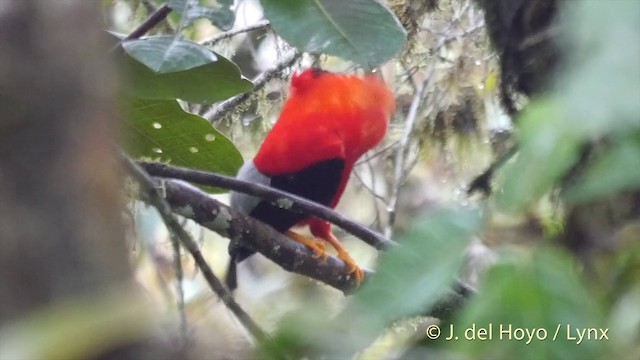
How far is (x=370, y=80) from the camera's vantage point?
2.25 m

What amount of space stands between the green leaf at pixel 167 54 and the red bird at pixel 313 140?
763mm

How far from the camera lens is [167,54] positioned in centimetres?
135

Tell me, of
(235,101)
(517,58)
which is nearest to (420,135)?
(235,101)

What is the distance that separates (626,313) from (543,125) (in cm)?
18

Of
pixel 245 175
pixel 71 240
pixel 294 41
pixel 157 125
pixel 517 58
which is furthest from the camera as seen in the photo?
pixel 245 175

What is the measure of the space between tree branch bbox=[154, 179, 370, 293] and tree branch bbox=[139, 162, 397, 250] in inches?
2.6

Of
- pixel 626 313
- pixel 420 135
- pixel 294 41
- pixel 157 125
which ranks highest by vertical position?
pixel 420 135

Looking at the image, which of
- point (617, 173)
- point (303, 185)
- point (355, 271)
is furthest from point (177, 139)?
point (617, 173)

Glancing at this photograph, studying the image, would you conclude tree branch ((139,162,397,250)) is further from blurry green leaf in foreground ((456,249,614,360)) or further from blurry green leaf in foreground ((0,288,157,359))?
blurry green leaf in foreground ((0,288,157,359))

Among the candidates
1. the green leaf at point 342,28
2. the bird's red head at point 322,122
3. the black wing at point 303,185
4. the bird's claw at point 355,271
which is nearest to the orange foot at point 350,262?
the bird's claw at point 355,271

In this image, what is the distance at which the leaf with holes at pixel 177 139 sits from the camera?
165cm

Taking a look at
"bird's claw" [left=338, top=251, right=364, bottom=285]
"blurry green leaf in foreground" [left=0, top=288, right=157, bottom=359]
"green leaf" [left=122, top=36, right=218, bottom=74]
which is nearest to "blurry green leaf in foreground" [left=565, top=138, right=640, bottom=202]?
"blurry green leaf in foreground" [left=0, top=288, right=157, bottom=359]

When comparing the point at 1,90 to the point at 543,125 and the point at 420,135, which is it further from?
the point at 420,135

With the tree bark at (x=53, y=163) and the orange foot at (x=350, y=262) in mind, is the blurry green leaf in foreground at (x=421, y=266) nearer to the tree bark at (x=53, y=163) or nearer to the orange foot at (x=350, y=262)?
the tree bark at (x=53, y=163)
